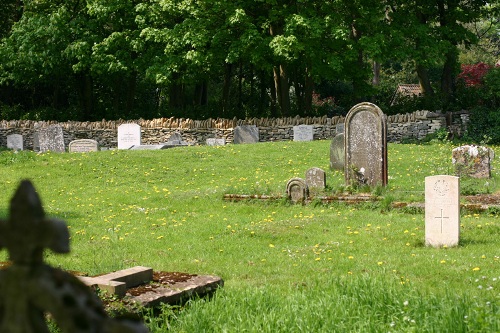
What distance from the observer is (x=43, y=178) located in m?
20.9

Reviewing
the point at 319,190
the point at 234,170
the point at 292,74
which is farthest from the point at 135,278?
the point at 292,74

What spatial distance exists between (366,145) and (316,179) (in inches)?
52.2

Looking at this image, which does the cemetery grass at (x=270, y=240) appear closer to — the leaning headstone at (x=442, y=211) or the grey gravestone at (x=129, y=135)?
the leaning headstone at (x=442, y=211)

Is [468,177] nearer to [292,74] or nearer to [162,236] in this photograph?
[162,236]

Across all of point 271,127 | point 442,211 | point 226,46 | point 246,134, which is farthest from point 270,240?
point 226,46

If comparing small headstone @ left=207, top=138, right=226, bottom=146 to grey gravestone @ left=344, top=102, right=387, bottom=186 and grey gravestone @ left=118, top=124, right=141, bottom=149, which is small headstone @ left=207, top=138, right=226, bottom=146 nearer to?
grey gravestone @ left=118, top=124, right=141, bottom=149

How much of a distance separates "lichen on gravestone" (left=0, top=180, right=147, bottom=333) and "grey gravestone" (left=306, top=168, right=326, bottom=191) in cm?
1446

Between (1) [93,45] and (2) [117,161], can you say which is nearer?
(2) [117,161]

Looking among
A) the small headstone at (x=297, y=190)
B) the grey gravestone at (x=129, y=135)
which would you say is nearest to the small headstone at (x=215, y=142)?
the grey gravestone at (x=129, y=135)

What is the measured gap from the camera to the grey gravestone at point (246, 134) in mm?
29938

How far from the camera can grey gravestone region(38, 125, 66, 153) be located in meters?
27.9

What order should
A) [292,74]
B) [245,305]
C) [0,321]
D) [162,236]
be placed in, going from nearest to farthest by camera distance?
[0,321]
[245,305]
[162,236]
[292,74]

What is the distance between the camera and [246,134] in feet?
98.4

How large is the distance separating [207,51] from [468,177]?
17.5m
